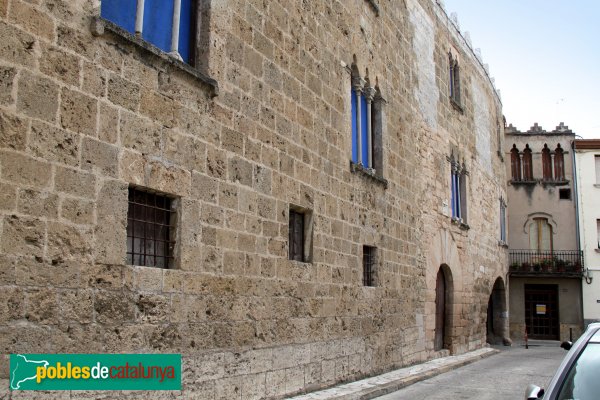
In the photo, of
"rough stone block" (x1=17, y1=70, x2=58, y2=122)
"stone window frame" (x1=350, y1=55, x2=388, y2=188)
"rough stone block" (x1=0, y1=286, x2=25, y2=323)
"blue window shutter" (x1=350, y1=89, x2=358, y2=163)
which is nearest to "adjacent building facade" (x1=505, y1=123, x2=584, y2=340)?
"stone window frame" (x1=350, y1=55, x2=388, y2=188)

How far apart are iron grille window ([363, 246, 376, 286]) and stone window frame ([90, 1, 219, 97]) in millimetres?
4461

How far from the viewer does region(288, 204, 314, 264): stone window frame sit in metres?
7.49

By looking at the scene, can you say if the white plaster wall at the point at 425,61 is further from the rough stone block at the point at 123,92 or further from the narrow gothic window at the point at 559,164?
the narrow gothic window at the point at 559,164

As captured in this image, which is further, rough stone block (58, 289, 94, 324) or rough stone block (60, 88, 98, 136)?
rough stone block (60, 88, 98, 136)

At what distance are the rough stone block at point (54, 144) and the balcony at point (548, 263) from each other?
22.2 metres

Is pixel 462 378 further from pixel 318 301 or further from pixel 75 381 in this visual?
pixel 75 381

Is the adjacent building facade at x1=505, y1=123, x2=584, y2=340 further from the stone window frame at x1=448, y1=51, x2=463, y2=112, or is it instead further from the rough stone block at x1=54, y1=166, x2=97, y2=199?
the rough stone block at x1=54, y1=166, x2=97, y2=199

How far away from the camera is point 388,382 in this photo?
8.77 meters

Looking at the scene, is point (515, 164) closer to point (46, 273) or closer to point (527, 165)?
point (527, 165)

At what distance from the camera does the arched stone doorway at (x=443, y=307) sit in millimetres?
13508

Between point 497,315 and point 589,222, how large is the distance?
21.9ft

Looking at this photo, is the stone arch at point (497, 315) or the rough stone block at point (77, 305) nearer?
the rough stone block at point (77, 305)

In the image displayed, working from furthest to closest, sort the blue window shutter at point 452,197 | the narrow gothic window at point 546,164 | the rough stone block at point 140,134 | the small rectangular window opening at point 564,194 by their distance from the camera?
1. the narrow gothic window at point 546,164
2. the small rectangular window opening at point 564,194
3. the blue window shutter at point 452,197
4. the rough stone block at point 140,134

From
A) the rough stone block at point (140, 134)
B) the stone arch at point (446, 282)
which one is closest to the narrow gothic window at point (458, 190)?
the stone arch at point (446, 282)
